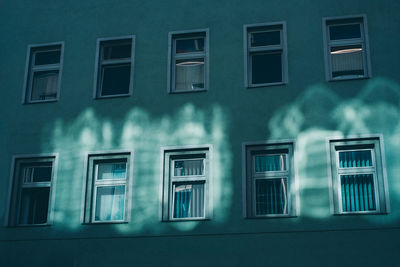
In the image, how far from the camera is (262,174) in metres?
14.2

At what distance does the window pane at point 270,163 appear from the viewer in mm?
14262

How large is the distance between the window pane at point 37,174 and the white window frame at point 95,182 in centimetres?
111

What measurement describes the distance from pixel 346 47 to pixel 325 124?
2.11 metres

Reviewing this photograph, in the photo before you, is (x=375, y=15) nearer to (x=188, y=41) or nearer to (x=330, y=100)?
(x=330, y=100)

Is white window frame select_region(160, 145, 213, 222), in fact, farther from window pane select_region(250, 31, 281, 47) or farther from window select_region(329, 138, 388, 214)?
window pane select_region(250, 31, 281, 47)

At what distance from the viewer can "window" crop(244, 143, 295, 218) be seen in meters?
13.9

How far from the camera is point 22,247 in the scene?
14.7 meters

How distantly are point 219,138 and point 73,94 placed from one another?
12.7ft

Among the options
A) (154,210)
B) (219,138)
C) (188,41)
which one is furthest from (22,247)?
(188,41)

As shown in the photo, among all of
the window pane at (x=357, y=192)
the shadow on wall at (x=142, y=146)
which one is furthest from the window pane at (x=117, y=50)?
the window pane at (x=357, y=192)

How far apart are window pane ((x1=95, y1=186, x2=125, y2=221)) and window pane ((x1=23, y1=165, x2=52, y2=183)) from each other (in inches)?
55.2

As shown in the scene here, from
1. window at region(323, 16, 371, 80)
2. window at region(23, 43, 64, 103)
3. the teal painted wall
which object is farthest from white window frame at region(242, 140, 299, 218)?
window at region(23, 43, 64, 103)

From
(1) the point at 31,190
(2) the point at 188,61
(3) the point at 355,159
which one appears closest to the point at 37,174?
(1) the point at 31,190

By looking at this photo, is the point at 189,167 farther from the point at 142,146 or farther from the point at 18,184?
the point at 18,184
